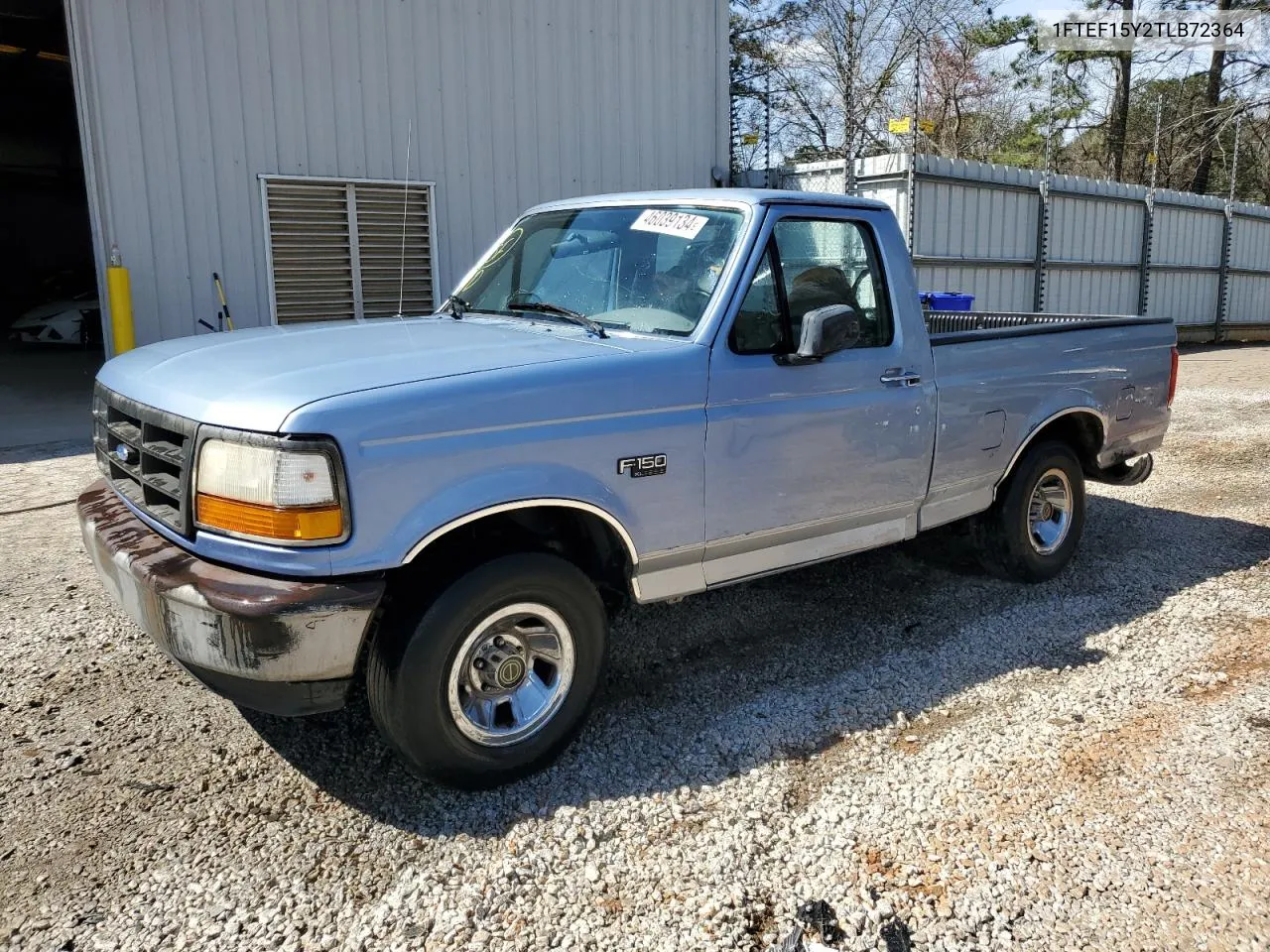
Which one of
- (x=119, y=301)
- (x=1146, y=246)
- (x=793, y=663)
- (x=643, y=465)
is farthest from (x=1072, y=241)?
(x=643, y=465)

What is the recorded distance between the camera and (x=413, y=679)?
2932 mm

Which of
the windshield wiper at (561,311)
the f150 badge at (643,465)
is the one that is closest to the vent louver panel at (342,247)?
the windshield wiper at (561,311)

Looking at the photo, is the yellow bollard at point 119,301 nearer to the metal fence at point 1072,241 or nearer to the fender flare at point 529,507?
the metal fence at point 1072,241

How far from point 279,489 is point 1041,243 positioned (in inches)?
655

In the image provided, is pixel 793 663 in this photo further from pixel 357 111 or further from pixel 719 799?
pixel 357 111

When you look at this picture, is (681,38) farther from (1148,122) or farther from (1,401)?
(1148,122)

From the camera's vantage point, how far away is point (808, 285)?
3.96 m

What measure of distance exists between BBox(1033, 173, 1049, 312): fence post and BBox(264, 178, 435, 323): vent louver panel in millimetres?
10787

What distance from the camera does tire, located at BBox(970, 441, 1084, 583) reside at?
5121 millimetres

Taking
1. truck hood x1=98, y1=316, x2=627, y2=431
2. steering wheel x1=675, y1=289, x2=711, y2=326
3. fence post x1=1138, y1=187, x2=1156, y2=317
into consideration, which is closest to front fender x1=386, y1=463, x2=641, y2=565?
truck hood x1=98, y1=316, x2=627, y2=431

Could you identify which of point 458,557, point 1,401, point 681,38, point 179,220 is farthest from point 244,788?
point 681,38

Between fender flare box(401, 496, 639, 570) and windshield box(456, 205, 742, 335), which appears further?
windshield box(456, 205, 742, 335)

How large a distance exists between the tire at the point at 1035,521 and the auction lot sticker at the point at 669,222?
2.33 m

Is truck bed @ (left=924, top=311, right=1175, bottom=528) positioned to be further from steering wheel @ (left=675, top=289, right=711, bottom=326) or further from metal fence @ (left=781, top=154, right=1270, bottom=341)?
metal fence @ (left=781, top=154, right=1270, bottom=341)
